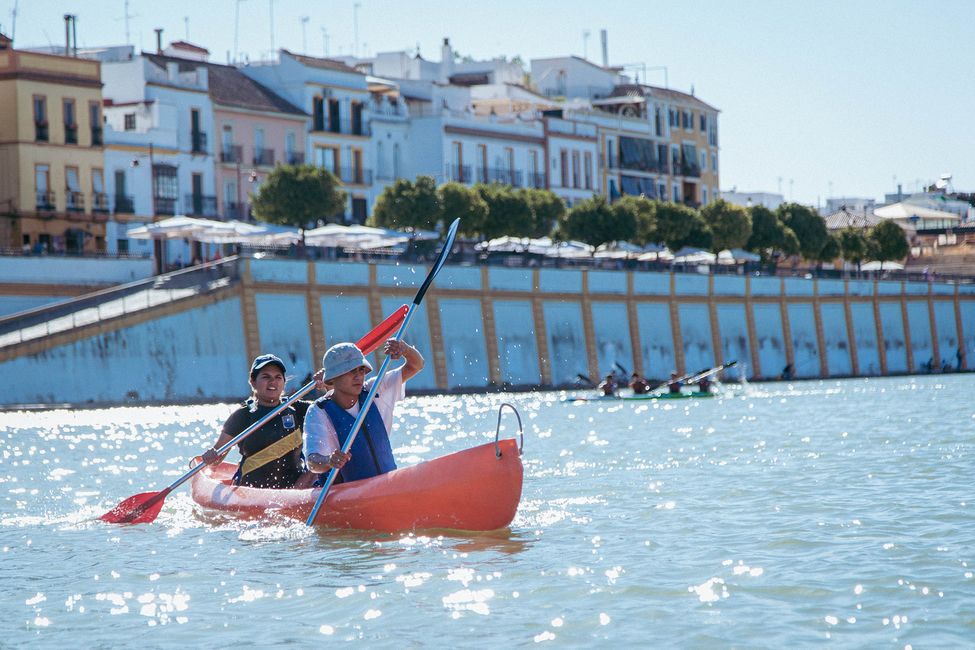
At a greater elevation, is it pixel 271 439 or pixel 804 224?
pixel 804 224

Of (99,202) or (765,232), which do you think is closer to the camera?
(99,202)

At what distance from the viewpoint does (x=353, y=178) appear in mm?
70812

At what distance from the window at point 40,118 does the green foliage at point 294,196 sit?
24.8 ft

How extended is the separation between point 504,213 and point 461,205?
8.30 ft

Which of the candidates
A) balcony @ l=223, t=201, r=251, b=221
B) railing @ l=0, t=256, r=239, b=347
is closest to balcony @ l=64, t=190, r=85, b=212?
balcony @ l=223, t=201, r=251, b=221

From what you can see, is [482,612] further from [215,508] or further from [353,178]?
[353,178]

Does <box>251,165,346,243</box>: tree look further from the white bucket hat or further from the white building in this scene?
the white building

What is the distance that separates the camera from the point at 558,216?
68062 millimetres

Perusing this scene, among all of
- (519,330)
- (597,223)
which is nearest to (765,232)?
(597,223)

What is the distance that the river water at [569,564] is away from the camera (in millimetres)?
11375

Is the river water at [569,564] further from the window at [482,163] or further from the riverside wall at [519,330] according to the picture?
the window at [482,163]

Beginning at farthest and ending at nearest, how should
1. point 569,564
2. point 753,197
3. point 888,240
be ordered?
point 753,197
point 888,240
point 569,564

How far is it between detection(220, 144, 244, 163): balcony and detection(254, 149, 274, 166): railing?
0.85 meters

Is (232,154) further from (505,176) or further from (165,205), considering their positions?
(505,176)
